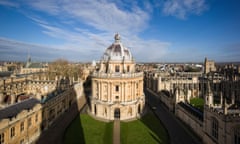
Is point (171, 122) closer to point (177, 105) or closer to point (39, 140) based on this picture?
point (177, 105)

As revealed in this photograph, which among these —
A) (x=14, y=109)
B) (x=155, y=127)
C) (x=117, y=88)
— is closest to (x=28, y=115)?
(x=14, y=109)

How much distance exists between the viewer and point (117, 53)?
35625 millimetres

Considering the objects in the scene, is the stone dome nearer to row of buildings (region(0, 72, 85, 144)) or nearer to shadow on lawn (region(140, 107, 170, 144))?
shadow on lawn (region(140, 107, 170, 144))

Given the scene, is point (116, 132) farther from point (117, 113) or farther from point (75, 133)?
point (117, 113)

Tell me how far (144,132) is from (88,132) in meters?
8.93

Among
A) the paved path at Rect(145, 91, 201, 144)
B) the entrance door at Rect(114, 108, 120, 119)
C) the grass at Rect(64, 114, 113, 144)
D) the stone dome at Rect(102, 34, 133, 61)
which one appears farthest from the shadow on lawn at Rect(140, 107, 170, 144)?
the stone dome at Rect(102, 34, 133, 61)

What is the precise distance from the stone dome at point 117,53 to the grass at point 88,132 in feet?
43.6

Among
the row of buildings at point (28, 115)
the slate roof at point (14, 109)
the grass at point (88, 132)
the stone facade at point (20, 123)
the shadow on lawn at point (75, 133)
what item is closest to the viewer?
the stone facade at point (20, 123)

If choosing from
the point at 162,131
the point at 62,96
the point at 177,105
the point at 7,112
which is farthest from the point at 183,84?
the point at 7,112

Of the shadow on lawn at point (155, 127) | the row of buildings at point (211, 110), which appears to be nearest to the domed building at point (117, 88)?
the shadow on lawn at point (155, 127)

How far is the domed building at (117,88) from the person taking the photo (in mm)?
32875

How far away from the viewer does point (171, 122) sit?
30.5 metres

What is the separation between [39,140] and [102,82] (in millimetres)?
14977

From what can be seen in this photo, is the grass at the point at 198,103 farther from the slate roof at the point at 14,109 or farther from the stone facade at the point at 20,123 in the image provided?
the slate roof at the point at 14,109
